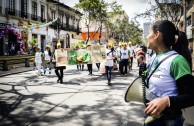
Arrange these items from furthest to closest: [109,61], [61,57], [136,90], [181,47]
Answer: [61,57] → [109,61] → [181,47] → [136,90]

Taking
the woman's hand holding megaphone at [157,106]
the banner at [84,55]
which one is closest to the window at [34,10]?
the banner at [84,55]

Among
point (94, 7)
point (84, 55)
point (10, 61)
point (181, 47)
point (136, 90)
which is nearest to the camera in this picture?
point (136, 90)

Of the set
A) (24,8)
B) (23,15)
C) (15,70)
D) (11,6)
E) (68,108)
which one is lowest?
(68,108)

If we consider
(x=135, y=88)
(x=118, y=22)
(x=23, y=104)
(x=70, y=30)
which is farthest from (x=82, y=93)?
(x=118, y=22)

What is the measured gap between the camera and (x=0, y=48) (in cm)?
2683

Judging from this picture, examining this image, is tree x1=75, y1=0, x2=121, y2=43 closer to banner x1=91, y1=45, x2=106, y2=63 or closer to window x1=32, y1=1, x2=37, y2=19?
window x1=32, y1=1, x2=37, y2=19

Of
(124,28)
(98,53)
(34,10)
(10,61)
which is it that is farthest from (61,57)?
(124,28)

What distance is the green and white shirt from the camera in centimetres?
184

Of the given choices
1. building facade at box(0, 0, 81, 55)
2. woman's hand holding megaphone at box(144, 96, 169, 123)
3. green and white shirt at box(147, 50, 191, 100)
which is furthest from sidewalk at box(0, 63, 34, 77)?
woman's hand holding megaphone at box(144, 96, 169, 123)

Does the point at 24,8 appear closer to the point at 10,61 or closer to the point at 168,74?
the point at 10,61

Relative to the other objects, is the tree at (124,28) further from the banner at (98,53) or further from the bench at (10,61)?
the banner at (98,53)

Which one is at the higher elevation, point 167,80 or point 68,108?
point 167,80

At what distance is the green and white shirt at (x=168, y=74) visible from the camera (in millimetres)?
1843

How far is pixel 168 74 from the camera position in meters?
1.91
